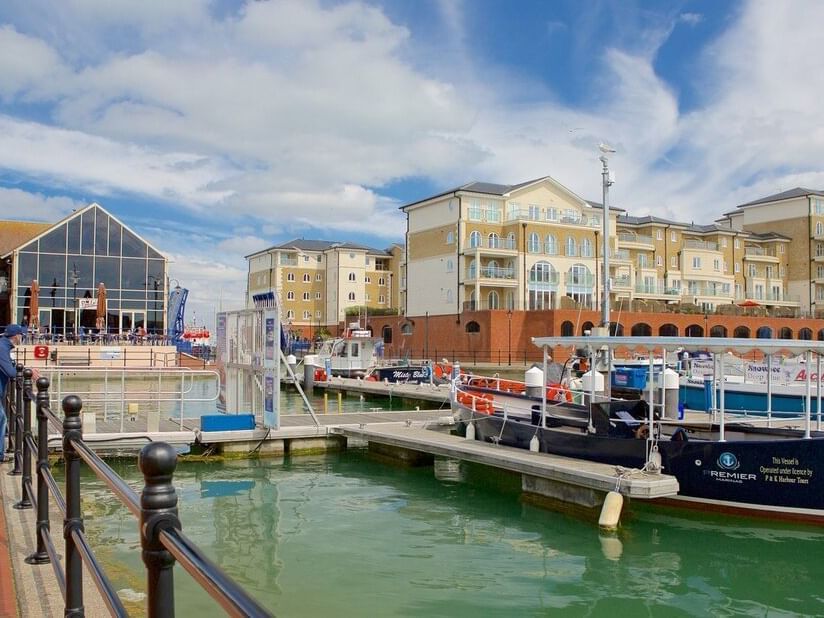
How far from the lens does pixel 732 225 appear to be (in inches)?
3558

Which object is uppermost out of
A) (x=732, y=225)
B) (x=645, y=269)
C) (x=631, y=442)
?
(x=732, y=225)

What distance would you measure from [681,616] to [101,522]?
8.74 metres

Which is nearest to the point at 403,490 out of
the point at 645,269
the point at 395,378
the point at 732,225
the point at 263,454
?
the point at 263,454

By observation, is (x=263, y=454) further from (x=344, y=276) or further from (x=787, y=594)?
(x=344, y=276)

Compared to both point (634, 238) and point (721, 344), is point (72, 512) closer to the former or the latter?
point (721, 344)

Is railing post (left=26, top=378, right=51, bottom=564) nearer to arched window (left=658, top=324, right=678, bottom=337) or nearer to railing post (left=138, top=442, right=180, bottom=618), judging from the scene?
railing post (left=138, top=442, right=180, bottom=618)

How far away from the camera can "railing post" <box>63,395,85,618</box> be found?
136 inches

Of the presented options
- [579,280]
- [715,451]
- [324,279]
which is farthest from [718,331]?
[715,451]

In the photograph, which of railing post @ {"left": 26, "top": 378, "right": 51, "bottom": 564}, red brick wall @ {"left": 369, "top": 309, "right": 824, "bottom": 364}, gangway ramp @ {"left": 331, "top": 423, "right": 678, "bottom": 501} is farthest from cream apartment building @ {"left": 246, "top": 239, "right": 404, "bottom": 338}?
railing post @ {"left": 26, "top": 378, "right": 51, "bottom": 564}

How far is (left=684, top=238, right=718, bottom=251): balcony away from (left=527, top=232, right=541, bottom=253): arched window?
68.5 ft

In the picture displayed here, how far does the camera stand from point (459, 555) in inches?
437

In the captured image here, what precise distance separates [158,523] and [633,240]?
71.8 m

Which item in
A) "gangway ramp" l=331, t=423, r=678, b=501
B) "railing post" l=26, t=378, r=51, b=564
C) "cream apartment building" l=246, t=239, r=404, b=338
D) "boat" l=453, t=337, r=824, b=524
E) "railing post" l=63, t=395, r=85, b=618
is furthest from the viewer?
"cream apartment building" l=246, t=239, r=404, b=338

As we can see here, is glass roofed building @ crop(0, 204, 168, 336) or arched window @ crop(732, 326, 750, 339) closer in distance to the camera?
glass roofed building @ crop(0, 204, 168, 336)
